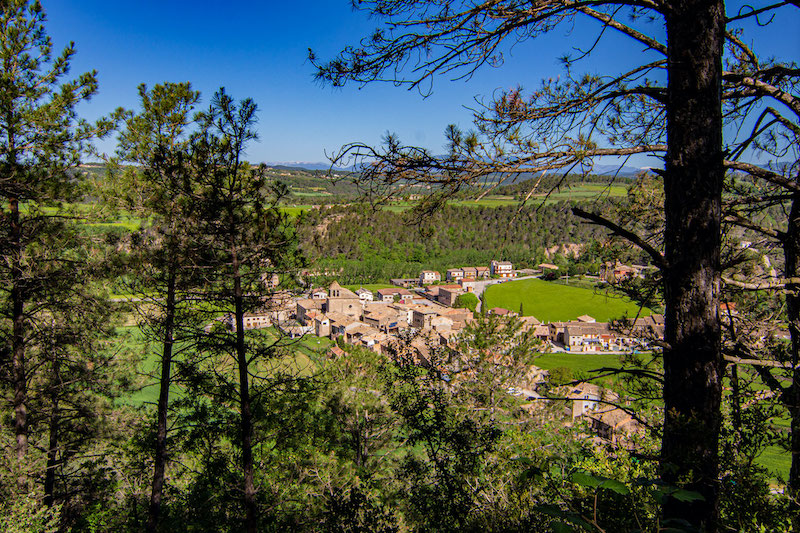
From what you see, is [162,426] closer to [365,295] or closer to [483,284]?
[365,295]

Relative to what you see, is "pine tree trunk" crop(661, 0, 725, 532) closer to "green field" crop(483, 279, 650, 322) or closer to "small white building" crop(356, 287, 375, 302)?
"green field" crop(483, 279, 650, 322)

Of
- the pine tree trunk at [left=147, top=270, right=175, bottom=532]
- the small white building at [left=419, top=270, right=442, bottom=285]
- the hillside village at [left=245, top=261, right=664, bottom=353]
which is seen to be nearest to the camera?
the pine tree trunk at [left=147, top=270, right=175, bottom=532]

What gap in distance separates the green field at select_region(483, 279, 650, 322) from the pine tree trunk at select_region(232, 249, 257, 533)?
4050cm

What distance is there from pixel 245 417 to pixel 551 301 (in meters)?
47.5

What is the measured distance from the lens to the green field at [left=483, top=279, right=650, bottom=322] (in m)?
43.9

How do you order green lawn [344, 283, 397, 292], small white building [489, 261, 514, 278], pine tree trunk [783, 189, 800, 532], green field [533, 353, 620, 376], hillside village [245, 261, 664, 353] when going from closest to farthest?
1. pine tree trunk [783, 189, 800, 532]
2. green field [533, 353, 620, 376]
3. hillside village [245, 261, 664, 353]
4. green lawn [344, 283, 397, 292]
5. small white building [489, 261, 514, 278]

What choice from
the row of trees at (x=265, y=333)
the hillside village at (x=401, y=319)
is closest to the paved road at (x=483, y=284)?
the hillside village at (x=401, y=319)

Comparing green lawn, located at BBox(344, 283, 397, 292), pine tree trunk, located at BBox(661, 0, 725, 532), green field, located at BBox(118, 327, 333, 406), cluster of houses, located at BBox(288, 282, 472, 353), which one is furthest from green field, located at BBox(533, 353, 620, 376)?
pine tree trunk, located at BBox(661, 0, 725, 532)

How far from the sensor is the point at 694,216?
192 centimetres

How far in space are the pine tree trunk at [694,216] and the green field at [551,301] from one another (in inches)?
1674

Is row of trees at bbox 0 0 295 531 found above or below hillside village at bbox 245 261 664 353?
above

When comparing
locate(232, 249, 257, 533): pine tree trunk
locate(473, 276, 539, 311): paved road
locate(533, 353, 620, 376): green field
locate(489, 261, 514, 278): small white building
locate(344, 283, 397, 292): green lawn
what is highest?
A: locate(232, 249, 257, 533): pine tree trunk

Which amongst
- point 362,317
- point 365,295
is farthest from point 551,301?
point 362,317

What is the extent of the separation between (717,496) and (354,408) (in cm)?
858
